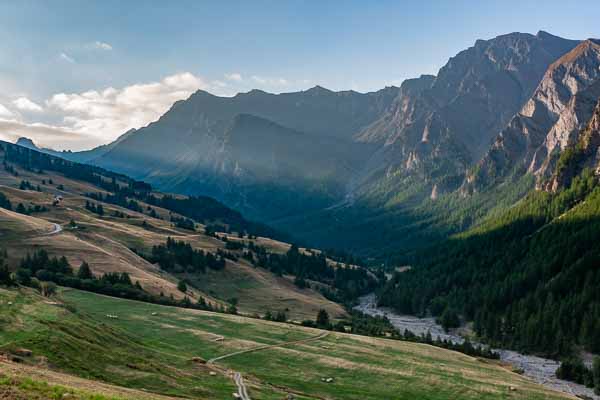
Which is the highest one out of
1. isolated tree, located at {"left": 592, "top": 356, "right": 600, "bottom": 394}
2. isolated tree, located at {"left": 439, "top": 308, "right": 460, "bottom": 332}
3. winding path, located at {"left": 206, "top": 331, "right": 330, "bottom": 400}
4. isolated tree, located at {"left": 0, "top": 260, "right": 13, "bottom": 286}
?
isolated tree, located at {"left": 0, "top": 260, "right": 13, "bottom": 286}

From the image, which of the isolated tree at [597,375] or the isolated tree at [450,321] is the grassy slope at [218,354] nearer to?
the isolated tree at [597,375]

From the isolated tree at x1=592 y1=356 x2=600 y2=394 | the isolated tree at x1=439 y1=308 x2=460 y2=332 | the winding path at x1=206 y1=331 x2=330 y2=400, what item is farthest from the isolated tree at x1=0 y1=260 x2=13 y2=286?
the isolated tree at x1=439 y1=308 x2=460 y2=332

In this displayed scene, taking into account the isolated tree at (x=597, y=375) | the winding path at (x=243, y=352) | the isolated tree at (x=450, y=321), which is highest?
the winding path at (x=243, y=352)

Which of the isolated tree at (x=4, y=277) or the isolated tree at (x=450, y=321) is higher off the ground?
the isolated tree at (x=4, y=277)

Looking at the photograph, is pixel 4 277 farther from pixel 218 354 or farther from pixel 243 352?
pixel 243 352

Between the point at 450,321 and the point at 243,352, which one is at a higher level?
the point at 243,352

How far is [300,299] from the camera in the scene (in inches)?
7569

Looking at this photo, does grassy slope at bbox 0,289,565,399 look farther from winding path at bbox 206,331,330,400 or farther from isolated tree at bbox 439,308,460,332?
isolated tree at bbox 439,308,460,332

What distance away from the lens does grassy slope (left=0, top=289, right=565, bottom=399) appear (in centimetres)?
5209

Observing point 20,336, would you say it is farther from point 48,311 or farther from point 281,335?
point 281,335

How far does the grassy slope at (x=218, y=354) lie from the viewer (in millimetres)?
52094

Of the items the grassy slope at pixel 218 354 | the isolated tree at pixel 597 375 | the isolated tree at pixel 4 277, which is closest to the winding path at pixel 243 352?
the grassy slope at pixel 218 354

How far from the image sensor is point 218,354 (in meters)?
75.9

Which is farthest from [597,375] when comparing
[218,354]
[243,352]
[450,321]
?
[218,354]
